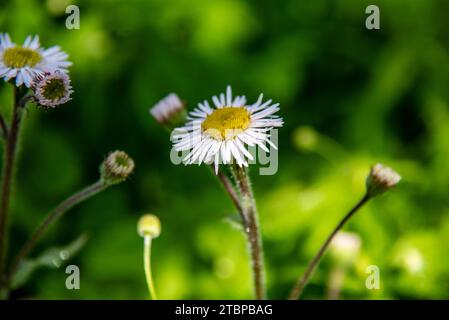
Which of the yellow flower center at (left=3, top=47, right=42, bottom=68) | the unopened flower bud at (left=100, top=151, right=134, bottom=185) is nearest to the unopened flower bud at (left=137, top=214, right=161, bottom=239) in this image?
the unopened flower bud at (left=100, top=151, right=134, bottom=185)

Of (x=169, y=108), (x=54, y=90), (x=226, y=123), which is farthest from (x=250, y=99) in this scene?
(x=54, y=90)

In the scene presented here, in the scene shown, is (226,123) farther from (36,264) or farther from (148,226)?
(36,264)

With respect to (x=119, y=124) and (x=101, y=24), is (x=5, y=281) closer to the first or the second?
(x=119, y=124)

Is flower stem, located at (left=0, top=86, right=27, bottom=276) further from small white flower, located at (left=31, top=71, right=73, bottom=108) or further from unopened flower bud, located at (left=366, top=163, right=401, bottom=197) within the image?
unopened flower bud, located at (left=366, top=163, right=401, bottom=197)

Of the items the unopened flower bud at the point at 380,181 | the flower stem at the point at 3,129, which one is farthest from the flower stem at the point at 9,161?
the unopened flower bud at the point at 380,181

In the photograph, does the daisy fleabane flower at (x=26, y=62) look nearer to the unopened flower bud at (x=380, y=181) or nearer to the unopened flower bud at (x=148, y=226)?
the unopened flower bud at (x=148, y=226)

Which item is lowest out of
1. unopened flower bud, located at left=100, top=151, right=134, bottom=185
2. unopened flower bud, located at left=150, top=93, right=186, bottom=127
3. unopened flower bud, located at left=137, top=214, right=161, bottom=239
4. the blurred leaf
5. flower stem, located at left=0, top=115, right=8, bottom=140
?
the blurred leaf
